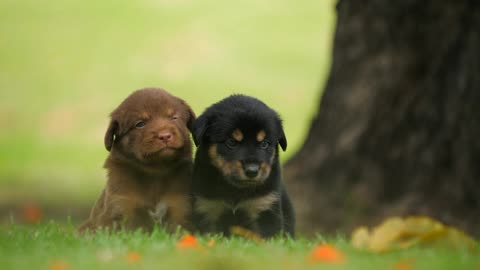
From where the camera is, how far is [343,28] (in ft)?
31.6

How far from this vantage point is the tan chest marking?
596cm

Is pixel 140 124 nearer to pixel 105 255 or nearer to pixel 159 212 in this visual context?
pixel 159 212

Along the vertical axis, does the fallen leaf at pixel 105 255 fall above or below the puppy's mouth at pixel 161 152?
below

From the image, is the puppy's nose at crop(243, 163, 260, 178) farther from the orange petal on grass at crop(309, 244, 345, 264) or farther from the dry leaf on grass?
the orange petal on grass at crop(309, 244, 345, 264)

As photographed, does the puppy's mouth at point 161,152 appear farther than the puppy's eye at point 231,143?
No

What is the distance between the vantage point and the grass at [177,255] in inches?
163

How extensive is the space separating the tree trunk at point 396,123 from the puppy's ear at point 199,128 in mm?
3786

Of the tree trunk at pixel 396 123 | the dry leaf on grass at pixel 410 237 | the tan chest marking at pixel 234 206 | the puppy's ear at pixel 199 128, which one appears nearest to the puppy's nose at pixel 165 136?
the puppy's ear at pixel 199 128

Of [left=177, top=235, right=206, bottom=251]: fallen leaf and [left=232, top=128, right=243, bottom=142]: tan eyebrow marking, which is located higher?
[left=232, top=128, right=243, bottom=142]: tan eyebrow marking

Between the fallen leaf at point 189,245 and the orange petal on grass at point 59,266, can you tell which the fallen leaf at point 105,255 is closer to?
the orange petal on grass at point 59,266

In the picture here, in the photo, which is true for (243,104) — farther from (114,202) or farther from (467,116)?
(467,116)

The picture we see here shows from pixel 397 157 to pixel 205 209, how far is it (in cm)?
386

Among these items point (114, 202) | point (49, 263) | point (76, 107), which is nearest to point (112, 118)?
point (114, 202)

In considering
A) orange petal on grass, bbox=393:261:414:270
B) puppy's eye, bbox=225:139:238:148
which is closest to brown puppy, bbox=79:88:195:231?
puppy's eye, bbox=225:139:238:148
